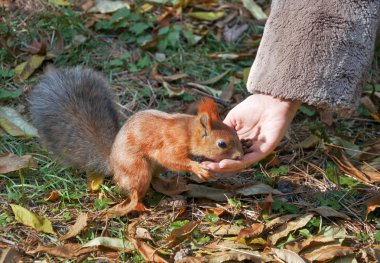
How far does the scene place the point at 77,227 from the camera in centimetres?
209

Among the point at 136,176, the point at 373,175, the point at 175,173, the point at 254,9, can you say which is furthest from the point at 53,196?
the point at 254,9

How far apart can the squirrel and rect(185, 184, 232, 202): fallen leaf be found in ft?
0.38

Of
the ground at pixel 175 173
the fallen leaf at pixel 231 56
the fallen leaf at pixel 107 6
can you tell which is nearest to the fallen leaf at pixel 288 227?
the ground at pixel 175 173

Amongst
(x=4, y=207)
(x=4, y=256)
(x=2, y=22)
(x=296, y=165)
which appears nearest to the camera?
(x=4, y=256)

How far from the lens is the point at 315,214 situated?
2254 mm

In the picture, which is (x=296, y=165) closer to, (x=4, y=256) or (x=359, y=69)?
(x=359, y=69)

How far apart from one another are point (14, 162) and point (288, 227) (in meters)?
1.08

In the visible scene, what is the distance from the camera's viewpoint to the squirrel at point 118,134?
7.27 ft

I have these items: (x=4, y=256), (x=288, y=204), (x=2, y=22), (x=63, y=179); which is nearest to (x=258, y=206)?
(x=288, y=204)

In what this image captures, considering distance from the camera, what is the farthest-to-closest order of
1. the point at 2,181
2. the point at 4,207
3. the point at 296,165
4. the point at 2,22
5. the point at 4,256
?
1. the point at 2,22
2. the point at 296,165
3. the point at 2,181
4. the point at 4,207
5. the point at 4,256

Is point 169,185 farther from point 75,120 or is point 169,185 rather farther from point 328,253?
point 328,253

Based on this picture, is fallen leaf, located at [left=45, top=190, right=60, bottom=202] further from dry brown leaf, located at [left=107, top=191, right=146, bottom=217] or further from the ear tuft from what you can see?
the ear tuft

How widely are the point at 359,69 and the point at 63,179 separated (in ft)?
3.81

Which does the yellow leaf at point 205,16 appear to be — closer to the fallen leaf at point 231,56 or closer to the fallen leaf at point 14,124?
the fallen leaf at point 231,56
